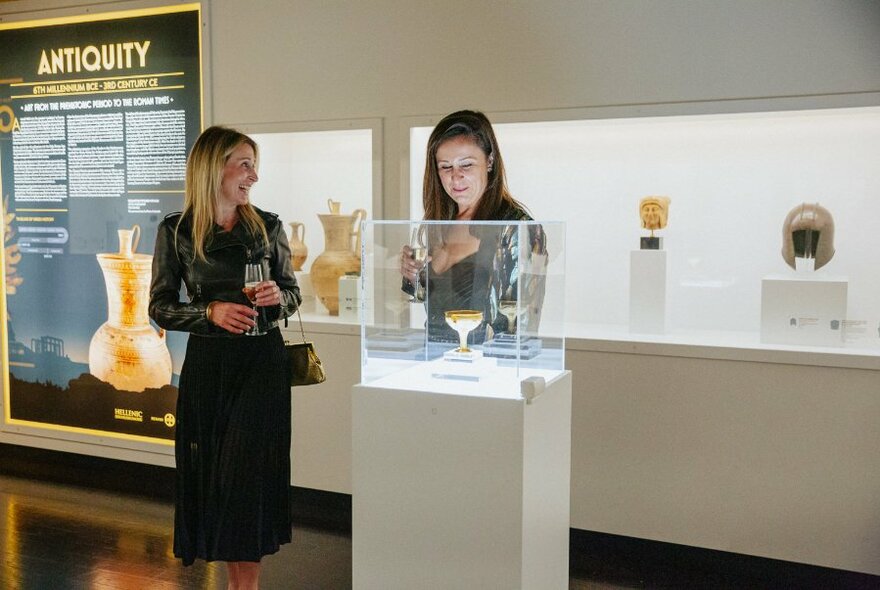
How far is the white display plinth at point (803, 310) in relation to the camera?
139 inches

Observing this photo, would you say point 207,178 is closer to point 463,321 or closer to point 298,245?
point 463,321

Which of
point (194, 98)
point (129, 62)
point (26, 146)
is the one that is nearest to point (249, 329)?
point (194, 98)

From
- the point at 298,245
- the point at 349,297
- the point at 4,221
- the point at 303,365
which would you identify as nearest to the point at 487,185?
the point at 303,365

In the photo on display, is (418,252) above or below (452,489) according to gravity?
above

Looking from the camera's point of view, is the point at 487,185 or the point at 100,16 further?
the point at 100,16

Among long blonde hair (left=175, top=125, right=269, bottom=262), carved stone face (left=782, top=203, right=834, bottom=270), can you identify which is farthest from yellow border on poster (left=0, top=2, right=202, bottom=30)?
carved stone face (left=782, top=203, right=834, bottom=270)

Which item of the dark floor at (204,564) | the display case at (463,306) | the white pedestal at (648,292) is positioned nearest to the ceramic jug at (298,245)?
the dark floor at (204,564)

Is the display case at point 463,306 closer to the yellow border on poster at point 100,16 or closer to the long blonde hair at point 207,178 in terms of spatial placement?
the long blonde hair at point 207,178

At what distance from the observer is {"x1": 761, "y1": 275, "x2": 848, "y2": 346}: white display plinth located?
352cm

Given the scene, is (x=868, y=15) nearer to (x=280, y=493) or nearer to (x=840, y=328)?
(x=840, y=328)

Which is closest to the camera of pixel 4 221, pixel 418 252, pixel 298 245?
pixel 418 252

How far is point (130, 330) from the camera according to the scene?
489 cm

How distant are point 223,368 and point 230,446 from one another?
0.85ft

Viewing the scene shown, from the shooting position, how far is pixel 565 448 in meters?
2.71
